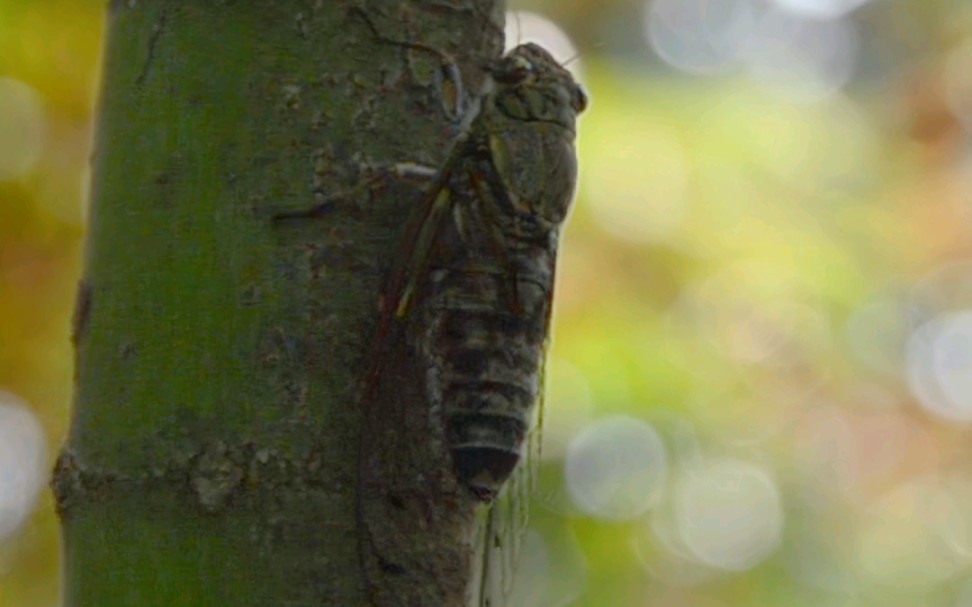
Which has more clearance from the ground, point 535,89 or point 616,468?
point 616,468

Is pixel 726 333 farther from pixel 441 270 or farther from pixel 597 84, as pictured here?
pixel 441 270

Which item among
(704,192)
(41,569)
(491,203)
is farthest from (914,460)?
(491,203)

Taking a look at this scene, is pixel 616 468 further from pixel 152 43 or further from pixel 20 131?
pixel 152 43

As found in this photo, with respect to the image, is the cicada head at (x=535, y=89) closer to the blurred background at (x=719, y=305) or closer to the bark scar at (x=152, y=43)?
the bark scar at (x=152, y=43)

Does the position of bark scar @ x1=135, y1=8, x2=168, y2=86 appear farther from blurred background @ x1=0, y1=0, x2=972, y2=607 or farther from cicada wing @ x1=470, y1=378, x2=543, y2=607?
blurred background @ x1=0, y1=0, x2=972, y2=607

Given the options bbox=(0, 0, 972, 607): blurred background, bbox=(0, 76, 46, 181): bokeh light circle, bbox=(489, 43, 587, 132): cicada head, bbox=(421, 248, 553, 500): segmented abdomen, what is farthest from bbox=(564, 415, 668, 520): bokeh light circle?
bbox=(421, 248, 553, 500): segmented abdomen

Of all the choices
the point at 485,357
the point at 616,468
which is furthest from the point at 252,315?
the point at 616,468

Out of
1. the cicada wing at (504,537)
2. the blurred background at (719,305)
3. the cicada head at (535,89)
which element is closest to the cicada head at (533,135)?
the cicada head at (535,89)
